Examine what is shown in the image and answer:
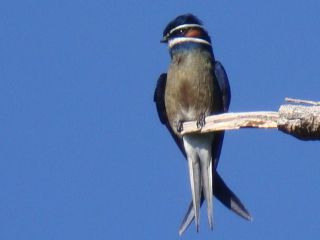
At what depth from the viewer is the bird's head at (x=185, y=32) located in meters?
8.82

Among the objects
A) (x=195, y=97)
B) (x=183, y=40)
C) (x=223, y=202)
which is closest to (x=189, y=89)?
(x=195, y=97)

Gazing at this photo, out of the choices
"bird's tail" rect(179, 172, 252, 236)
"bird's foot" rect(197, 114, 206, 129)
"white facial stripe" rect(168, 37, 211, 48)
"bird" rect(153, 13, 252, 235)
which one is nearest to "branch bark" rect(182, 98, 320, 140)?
"bird's tail" rect(179, 172, 252, 236)

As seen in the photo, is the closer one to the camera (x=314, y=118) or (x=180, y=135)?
(x=314, y=118)

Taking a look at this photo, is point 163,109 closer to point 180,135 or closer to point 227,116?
point 180,135

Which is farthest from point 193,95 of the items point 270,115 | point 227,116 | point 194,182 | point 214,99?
point 270,115

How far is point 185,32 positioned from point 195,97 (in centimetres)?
67

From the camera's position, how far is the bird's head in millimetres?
8820

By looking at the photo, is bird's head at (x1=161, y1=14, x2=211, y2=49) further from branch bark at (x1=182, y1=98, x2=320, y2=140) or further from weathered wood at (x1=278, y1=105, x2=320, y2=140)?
weathered wood at (x1=278, y1=105, x2=320, y2=140)

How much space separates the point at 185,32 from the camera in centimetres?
885

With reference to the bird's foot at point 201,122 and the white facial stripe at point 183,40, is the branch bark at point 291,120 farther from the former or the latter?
the white facial stripe at point 183,40

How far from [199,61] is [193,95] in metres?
0.34

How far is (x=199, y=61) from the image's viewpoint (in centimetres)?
868

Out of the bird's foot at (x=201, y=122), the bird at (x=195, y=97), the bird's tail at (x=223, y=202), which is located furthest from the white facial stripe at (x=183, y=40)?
the bird's tail at (x=223, y=202)

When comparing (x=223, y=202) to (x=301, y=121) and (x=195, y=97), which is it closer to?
(x=195, y=97)
